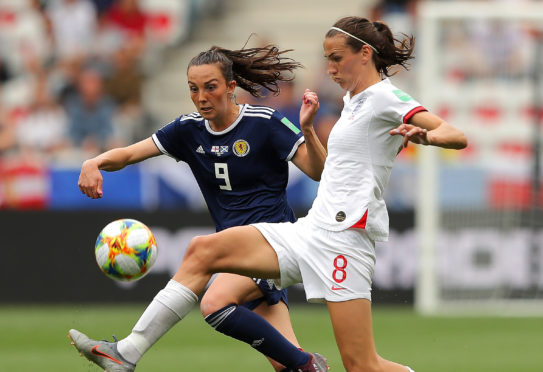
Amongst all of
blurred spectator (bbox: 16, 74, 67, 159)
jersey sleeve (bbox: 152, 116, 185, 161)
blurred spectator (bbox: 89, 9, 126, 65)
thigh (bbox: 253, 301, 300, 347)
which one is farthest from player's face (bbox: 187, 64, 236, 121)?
blurred spectator (bbox: 89, 9, 126, 65)

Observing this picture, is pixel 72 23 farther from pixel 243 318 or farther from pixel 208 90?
pixel 243 318

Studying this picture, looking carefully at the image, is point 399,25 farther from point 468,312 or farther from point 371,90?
point 371,90

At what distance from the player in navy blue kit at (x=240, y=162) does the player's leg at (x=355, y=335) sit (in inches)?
26.1

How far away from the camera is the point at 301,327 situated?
11.3 m

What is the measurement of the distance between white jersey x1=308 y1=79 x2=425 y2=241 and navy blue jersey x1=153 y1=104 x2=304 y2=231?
61 centimetres

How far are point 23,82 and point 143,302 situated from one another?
16.8 feet

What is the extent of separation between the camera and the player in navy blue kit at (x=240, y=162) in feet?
20.2

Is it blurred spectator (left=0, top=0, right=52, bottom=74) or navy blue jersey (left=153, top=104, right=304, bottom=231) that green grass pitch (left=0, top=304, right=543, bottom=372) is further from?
blurred spectator (left=0, top=0, right=52, bottom=74)

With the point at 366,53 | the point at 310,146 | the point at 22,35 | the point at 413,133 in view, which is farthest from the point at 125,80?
the point at 413,133

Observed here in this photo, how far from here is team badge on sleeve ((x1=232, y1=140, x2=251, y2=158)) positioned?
6332 mm

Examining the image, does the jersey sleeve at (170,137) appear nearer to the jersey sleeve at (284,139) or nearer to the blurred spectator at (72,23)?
the jersey sleeve at (284,139)

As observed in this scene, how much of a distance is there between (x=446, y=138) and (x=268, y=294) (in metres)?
1.75

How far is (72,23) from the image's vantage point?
16.8m

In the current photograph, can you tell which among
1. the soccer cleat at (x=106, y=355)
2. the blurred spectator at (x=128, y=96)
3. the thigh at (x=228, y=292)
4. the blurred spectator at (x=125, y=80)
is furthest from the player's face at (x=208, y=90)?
the blurred spectator at (x=125, y=80)
